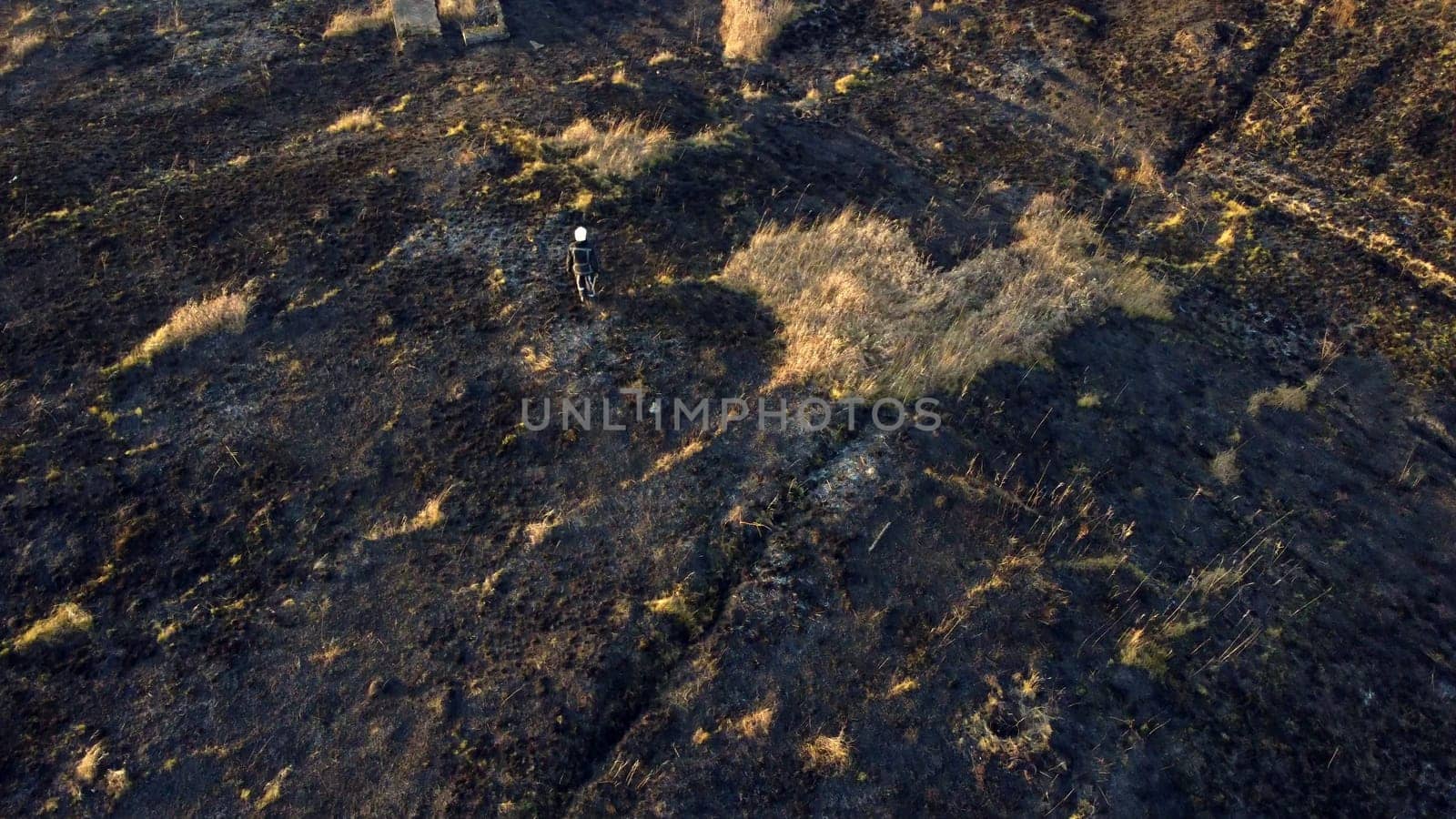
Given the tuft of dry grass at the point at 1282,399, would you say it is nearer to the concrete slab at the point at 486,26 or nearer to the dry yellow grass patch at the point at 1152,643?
the dry yellow grass patch at the point at 1152,643

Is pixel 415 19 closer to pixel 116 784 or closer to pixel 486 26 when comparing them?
pixel 486 26

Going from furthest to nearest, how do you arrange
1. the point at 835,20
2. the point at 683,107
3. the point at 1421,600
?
the point at 835,20 → the point at 683,107 → the point at 1421,600

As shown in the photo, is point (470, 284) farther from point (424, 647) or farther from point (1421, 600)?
point (1421, 600)

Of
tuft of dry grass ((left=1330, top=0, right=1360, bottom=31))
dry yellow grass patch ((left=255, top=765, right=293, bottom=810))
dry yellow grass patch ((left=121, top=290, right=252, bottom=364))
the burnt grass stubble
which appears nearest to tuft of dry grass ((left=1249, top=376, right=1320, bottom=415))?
the burnt grass stubble

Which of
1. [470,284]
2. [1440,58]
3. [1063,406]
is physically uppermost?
[1440,58]

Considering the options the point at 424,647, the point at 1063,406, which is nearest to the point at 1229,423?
the point at 1063,406

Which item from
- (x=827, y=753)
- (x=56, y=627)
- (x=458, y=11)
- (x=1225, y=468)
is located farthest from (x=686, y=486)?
(x=458, y=11)
